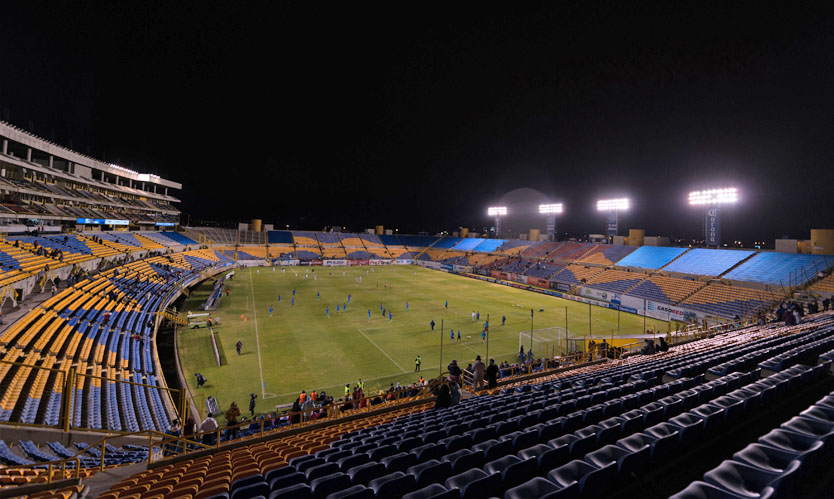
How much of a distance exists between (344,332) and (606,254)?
48.2m

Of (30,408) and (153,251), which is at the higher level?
(153,251)

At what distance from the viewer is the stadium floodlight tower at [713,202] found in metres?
46.1

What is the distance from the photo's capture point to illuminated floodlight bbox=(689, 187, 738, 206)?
4566cm

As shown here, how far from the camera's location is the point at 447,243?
337 ft

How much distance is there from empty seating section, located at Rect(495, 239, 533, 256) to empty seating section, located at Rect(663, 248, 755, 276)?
31.0 m

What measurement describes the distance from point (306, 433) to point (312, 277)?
5432cm

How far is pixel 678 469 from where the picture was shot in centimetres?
411

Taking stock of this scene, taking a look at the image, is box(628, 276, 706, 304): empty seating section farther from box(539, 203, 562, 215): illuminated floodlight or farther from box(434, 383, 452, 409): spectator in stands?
box(434, 383, 452, 409): spectator in stands

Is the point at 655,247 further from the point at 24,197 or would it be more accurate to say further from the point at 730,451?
the point at 24,197

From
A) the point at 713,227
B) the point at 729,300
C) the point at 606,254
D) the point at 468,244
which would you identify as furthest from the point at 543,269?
the point at 468,244

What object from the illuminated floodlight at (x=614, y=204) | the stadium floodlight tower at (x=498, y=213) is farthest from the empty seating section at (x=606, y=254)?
the stadium floodlight tower at (x=498, y=213)

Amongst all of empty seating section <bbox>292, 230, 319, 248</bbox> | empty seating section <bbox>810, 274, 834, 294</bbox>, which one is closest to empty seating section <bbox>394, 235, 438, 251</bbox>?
empty seating section <bbox>292, 230, 319, 248</bbox>

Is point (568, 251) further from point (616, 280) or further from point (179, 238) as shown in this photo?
point (179, 238)

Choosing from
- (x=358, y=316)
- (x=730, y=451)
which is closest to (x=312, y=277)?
(x=358, y=316)
